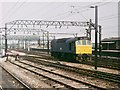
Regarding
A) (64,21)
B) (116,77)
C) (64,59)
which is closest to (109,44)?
(64,21)

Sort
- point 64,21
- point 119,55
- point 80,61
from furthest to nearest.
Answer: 1. point 64,21
2. point 119,55
3. point 80,61

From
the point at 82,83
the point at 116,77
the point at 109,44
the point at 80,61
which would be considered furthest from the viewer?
the point at 109,44

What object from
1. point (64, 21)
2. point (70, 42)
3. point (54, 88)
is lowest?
point (54, 88)

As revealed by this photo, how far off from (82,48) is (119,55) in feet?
24.6

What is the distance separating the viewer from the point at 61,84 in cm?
1420

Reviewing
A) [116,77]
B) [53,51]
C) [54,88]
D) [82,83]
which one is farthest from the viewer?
[53,51]

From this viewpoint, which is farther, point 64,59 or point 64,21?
point 64,21

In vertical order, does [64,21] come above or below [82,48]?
above

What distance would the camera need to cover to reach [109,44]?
156 ft

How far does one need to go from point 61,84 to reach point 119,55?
929 inches

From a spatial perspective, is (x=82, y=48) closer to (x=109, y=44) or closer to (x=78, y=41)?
(x=78, y=41)

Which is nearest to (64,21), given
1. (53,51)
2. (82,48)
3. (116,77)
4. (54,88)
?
(53,51)

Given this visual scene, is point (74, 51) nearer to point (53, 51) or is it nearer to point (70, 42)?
point (70, 42)

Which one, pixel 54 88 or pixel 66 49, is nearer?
pixel 54 88
